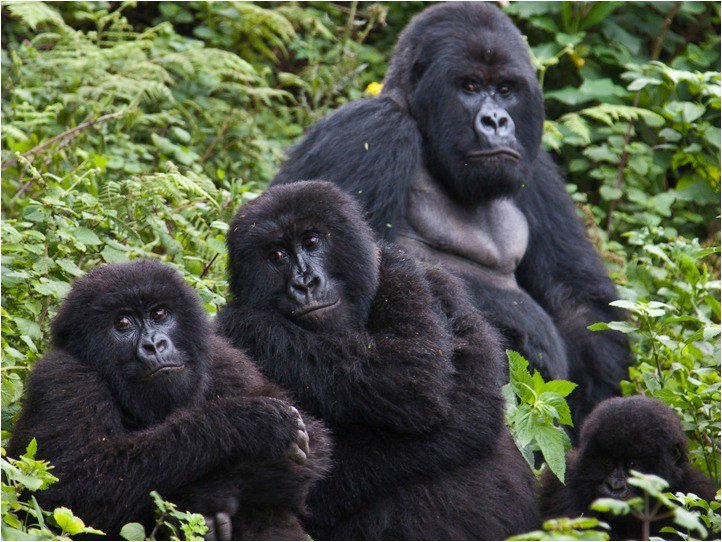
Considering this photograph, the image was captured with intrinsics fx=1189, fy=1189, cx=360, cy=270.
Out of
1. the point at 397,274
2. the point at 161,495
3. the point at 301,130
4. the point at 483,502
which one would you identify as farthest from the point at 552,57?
the point at 161,495

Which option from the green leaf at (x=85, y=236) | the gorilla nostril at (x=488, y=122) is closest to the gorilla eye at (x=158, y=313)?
the green leaf at (x=85, y=236)

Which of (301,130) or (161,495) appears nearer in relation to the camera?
(161,495)

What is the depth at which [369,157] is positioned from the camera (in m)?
5.03

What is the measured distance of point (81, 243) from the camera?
435 cm

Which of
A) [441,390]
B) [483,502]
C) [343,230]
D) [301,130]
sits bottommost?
[301,130]

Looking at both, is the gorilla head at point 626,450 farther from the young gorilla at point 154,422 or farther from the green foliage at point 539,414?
the young gorilla at point 154,422

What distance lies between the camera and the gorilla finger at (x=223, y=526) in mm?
3346

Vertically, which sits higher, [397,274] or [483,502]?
[397,274]

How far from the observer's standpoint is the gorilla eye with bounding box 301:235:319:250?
3.87 metres

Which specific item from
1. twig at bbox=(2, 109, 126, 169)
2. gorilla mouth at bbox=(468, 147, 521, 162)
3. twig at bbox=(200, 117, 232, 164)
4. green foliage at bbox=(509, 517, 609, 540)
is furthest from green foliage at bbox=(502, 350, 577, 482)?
twig at bbox=(200, 117, 232, 164)

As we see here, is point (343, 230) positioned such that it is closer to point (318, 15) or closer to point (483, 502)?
point (483, 502)

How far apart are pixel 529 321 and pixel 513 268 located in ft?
1.41

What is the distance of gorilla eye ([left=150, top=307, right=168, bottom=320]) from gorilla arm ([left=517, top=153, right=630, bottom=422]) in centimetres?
250

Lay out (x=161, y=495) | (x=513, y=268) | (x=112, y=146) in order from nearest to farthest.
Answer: (x=161, y=495) < (x=513, y=268) < (x=112, y=146)
